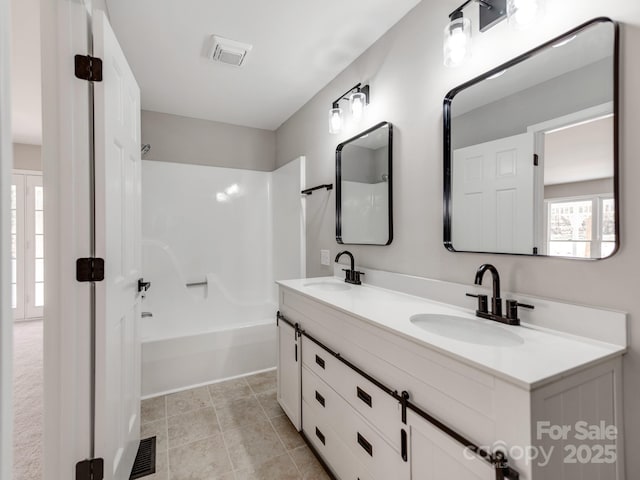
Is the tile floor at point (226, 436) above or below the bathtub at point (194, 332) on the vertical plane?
below

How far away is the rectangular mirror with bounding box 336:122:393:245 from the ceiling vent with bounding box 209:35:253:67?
867 millimetres

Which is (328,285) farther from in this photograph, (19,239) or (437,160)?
(19,239)

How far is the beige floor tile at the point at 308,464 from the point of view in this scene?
5.05 ft

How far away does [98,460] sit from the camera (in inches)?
44.6

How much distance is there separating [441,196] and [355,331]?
751 mm

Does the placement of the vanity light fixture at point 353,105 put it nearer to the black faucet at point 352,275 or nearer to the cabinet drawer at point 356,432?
the black faucet at point 352,275

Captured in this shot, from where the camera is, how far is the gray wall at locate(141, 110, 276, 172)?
9.73ft

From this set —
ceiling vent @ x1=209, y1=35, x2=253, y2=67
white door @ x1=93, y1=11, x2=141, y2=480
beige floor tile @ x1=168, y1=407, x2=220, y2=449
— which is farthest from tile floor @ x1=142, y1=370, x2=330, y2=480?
ceiling vent @ x1=209, y1=35, x2=253, y2=67

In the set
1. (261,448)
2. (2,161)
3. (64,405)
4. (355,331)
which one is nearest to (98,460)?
(64,405)

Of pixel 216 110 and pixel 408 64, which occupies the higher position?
pixel 216 110

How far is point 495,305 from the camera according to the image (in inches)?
44.3

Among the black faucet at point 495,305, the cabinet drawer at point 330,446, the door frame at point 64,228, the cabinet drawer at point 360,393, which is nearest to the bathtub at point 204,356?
the cabinet drawer at point 330,446

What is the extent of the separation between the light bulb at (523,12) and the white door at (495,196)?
37cm

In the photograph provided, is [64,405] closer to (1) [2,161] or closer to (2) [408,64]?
(1) [2,161]
